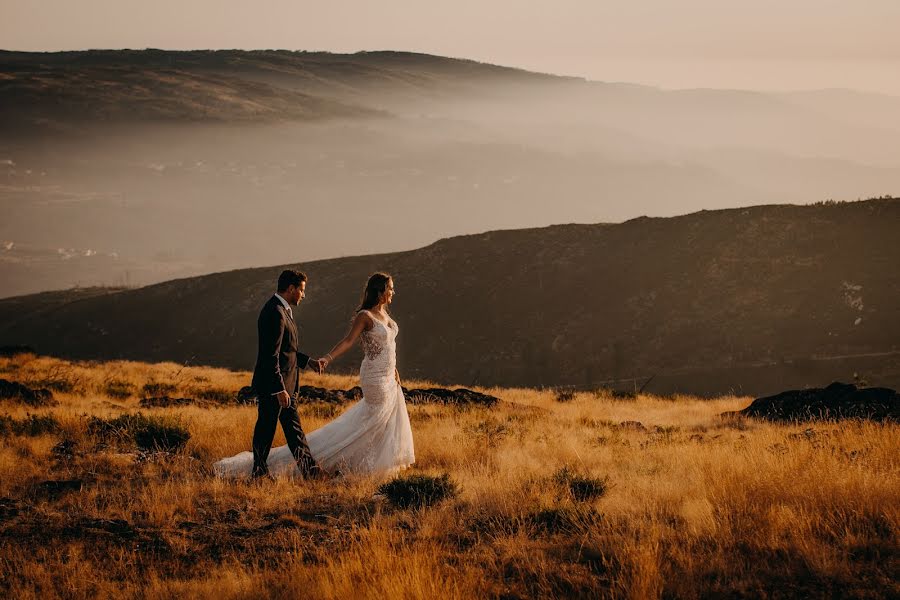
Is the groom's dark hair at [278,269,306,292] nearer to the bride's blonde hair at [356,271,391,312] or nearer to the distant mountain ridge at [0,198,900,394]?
the bride's blonde hair at [356,271,391,312]

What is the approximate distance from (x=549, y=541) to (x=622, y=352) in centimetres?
3864

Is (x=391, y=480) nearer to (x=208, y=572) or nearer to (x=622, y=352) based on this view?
(x=208, y=572)

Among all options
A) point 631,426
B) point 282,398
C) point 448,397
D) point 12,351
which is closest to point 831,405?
point 631,426

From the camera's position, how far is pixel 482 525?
6.79 meters

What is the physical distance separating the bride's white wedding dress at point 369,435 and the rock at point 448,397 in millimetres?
7733

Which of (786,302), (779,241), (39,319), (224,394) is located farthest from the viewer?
(39,319)

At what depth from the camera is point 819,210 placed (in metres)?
49.2

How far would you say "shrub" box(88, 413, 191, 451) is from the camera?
414 inches

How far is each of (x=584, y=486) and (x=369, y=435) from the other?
246cm

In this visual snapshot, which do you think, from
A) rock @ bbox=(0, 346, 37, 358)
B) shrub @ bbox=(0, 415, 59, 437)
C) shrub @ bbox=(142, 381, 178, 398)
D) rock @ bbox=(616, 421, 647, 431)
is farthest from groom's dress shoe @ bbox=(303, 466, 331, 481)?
rock @ bbox=(0, 346, 37, 358)

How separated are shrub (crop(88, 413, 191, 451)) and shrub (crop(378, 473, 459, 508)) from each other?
3827 mm

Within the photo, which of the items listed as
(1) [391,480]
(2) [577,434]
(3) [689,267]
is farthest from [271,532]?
(3) [689,267]

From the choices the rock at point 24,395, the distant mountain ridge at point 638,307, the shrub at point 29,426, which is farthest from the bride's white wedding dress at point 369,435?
the distant mountain ridge at point 638,307

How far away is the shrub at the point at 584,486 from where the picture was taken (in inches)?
303
